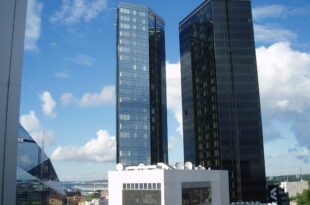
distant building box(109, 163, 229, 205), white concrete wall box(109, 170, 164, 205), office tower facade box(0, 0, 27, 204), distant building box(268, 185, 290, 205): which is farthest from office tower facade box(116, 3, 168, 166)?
office tower facade box(0, 0, 27, 204)

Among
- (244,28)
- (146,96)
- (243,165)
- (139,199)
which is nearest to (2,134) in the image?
(139,199)

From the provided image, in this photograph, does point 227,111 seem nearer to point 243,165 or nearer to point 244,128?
point 244,128

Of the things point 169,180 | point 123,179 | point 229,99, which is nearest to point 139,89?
point 229,99

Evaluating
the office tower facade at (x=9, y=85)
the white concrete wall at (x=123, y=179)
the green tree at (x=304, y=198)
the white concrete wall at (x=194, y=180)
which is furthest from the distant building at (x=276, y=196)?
the office tower facade at (x=9, y=85)

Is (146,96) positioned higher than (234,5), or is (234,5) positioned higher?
(234,5)

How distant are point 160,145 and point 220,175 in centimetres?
8097

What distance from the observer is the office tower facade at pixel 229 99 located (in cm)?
10631

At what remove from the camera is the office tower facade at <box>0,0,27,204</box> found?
507 cm

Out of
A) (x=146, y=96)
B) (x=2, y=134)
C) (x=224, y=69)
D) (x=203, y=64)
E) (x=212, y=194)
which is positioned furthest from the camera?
(x=146, y=96)

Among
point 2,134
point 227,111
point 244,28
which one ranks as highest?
point 244,28

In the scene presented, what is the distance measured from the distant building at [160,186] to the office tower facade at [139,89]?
71.8 m

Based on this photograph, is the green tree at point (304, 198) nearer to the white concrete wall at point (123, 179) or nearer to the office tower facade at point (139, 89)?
the office tower facade at point (139, 89)

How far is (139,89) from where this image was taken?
135250 mm

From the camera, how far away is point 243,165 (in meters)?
106
